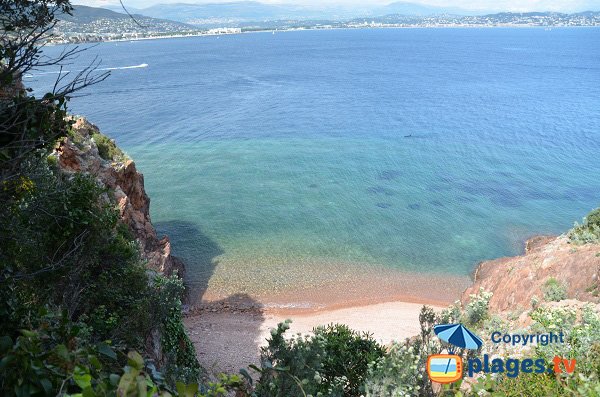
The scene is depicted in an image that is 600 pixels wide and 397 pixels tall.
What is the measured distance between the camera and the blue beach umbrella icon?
9609 millimetres

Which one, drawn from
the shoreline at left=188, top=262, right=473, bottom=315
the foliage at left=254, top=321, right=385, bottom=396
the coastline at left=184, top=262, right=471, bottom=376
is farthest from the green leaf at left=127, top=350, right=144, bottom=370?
the shoreline at left=188, top=262, right=473, bottom=315

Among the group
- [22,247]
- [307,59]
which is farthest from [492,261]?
[307,59]

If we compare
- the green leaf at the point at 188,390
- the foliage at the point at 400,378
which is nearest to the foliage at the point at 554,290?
the foliage at the point at 400,378

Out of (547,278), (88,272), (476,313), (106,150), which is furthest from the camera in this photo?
(106,150)

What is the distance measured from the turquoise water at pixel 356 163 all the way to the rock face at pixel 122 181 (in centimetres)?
408

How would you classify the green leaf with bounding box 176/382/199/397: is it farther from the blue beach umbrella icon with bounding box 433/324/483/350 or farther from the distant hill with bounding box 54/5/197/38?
the blue beach umbrella icon with bounding box 433/324/483/350

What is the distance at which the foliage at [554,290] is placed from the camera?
1477 cm

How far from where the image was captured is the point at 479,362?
880 centimetres

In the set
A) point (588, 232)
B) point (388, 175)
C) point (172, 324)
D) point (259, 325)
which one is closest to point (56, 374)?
point (172, 324)

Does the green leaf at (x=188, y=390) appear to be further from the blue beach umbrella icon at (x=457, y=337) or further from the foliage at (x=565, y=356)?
the blue beach umbrella icon at (x=457, y=337)

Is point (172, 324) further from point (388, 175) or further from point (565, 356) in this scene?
point (388, 175)

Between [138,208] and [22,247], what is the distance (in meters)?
15.3

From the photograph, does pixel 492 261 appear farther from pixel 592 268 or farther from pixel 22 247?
pixel 22 247

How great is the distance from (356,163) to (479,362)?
127ft
